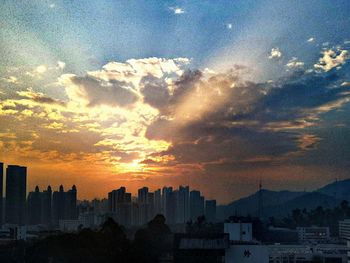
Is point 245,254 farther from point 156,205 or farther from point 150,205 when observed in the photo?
point 156,205

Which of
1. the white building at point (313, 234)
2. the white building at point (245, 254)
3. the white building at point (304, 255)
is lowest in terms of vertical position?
the white building at point (313, 234)

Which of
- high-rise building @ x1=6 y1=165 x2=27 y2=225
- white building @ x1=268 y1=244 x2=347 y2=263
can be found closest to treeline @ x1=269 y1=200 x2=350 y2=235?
white building @ x1=268 y1=244 x2=347 y2=263

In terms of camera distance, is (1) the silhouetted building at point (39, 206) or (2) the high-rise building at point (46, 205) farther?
(2) the high-rise building at point (46, 205)

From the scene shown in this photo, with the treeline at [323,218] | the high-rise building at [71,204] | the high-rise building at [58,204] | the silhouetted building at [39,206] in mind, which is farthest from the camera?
the high-rise building at [71,204]

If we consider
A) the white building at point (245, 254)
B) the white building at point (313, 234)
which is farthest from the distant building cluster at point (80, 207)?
the white building at point (245, 254)

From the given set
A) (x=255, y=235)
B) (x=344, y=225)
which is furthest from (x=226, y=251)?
(x=344, y=225)

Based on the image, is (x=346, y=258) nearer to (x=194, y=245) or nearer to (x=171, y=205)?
(x=194, y=245)

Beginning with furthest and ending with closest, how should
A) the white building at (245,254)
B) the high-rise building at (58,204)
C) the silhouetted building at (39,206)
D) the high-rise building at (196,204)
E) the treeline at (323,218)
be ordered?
the high-rise building at (196,204), the high-rise building at (58,204), the silhouetted building at (39,206), the treeline at (323,218), the white building at (245,254)

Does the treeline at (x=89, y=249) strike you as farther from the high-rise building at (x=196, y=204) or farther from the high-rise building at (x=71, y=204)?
the high-rise building at (x=196, y=204)
